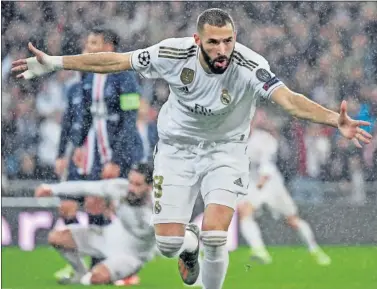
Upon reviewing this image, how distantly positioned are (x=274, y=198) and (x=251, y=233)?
40 centimetres

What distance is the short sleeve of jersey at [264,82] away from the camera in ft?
25.1

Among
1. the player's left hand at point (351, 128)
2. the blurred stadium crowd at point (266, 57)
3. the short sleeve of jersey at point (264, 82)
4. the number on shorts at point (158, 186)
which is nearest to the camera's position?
the player's left hand at point (351, 128)

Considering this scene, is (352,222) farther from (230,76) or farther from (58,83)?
(230,76)

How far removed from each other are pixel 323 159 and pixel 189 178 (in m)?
5.82

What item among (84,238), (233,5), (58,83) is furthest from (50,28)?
(84,238)

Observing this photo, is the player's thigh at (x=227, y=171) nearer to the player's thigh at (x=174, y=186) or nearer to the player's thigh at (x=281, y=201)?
the player's thigh at (x=174, y=186)

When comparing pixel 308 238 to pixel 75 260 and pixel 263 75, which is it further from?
pixel 263 75

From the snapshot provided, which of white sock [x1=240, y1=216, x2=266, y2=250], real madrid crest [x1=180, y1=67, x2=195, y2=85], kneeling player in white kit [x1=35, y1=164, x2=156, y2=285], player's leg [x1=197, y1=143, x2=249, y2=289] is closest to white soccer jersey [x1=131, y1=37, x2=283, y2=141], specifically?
real madrid crest [x1=180, y1=67, x2=195, y2=85]

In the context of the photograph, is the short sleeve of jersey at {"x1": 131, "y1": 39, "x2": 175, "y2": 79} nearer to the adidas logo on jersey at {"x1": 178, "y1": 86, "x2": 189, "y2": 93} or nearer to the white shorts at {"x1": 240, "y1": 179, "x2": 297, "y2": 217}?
the adidas logo on jersey at {"x1": 178, "y1": 86, "x2": 189, "y2": 93}

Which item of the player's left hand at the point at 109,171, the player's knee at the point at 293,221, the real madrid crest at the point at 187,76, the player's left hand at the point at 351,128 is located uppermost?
the real madrid crest at the point at 187,76

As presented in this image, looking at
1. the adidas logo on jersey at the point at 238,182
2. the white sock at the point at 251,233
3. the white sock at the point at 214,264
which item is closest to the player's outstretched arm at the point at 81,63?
the adidas logo on jersey at the point at 238,182

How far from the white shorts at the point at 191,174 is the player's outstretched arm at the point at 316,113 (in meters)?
0.55

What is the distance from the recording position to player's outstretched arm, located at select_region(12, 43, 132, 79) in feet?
26.3

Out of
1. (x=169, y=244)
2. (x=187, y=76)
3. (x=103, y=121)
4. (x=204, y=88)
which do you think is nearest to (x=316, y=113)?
(x=204, y=88)
